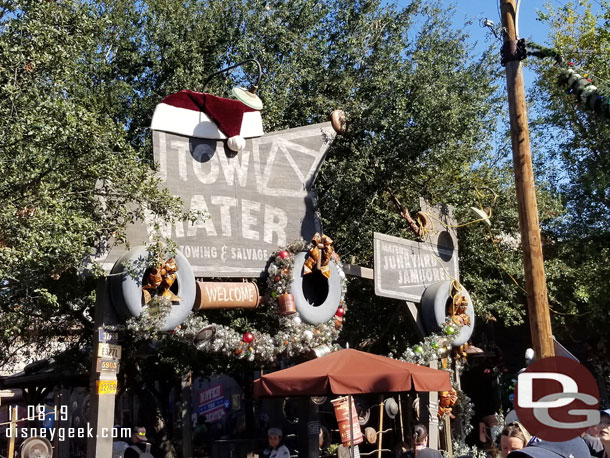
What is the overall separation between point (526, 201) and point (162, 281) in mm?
4509

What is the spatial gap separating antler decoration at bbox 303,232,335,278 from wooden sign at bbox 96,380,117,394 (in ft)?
11.2

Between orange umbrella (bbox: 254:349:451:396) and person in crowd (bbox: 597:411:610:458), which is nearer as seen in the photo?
person in crowd (bbox: 597:411:610:458)

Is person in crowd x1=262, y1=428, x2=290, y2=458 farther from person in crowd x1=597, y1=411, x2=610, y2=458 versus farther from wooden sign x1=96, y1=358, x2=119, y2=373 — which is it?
person in crowd x1=597, y1=411, x2=610, y2=458

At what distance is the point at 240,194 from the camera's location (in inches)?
431

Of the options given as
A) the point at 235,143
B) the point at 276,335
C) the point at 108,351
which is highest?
the point at 235,143

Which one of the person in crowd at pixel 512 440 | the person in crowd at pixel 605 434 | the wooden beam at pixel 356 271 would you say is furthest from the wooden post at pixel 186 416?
the person in crowd at pixel 512 440

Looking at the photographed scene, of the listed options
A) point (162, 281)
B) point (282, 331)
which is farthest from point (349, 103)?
point (162, 281)

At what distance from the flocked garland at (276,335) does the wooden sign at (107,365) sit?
1060 mm

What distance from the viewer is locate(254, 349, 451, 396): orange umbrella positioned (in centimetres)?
856

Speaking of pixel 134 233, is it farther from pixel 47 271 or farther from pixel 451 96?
pixel 451 96

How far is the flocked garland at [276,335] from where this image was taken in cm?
973

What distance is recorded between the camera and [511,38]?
8.35 m

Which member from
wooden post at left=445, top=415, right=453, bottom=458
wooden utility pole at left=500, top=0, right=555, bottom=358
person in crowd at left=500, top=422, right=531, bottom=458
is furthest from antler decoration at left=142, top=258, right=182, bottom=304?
person in crowd at left=500, top=422, right=531, bottom=458

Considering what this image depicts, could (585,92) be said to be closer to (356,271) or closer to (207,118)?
(356,271)
